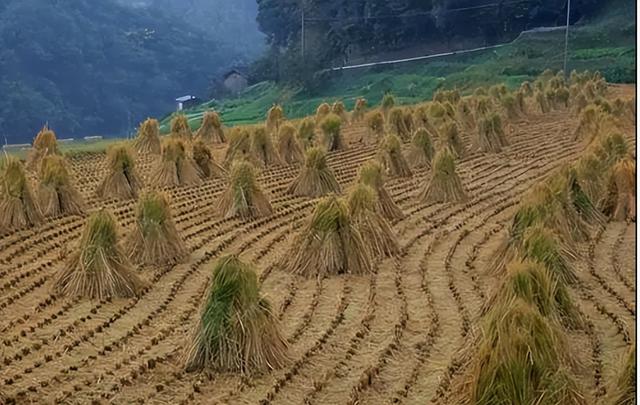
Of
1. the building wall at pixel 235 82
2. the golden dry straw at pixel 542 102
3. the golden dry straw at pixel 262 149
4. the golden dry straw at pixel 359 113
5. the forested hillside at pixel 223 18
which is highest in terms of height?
the forested hillside at pixel 223 18

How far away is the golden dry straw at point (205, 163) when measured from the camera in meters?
10.6

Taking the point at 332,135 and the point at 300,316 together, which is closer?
the point at 300,316

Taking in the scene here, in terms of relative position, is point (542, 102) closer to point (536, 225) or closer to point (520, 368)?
point (536, 225)

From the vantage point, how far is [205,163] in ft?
35.1

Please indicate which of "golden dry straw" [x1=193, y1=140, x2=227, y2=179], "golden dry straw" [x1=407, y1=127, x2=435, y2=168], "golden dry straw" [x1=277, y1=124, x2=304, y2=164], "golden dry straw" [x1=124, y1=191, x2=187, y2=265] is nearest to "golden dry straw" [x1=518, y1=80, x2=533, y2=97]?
"golden dry straw" [x1=407, y1=127, x2=435, y2=168]

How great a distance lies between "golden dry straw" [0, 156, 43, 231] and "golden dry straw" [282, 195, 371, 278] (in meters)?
2.86

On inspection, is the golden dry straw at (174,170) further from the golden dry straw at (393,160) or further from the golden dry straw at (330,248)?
the golden dry straw at (330,248)

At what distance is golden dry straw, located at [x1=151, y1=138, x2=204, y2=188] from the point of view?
10.1 meters

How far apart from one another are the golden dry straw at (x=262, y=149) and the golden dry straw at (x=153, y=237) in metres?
4.56

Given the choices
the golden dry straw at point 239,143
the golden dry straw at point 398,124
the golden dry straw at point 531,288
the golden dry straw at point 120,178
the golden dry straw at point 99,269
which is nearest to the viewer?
the golden dry straw at point 531,288

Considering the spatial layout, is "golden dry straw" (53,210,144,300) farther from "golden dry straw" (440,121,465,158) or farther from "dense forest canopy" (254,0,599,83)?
"dense forest canopy" (254,0,599,83)

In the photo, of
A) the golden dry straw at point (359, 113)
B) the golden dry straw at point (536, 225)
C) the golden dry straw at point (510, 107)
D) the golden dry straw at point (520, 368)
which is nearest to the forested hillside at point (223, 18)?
the golden dry straw at point (359, 113)

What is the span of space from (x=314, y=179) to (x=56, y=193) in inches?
110

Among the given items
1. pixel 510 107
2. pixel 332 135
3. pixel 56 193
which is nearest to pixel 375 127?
pixel 332 135
